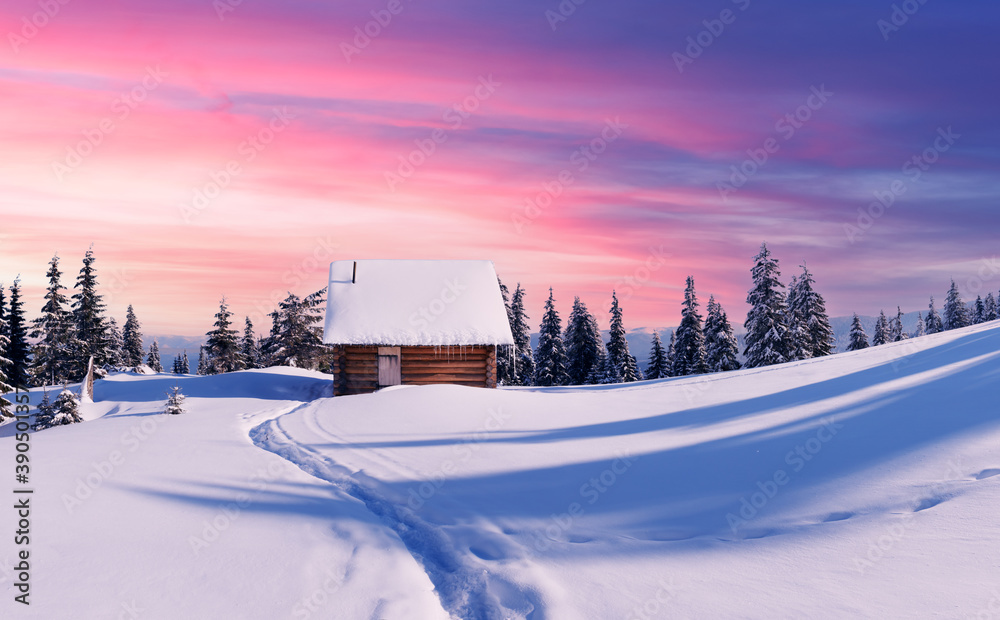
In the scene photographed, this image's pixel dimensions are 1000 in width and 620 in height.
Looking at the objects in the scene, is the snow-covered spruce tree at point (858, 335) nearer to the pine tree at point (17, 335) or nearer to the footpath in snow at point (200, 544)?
the footpath in snow at point (200, 544)

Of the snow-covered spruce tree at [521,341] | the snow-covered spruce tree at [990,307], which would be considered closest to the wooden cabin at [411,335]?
the snow-covered spruce tree at [521,341]

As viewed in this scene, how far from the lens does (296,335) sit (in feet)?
157

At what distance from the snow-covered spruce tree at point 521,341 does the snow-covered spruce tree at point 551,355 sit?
2.92 ft

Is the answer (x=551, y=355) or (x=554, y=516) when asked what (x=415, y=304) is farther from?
(x=551, y=355)

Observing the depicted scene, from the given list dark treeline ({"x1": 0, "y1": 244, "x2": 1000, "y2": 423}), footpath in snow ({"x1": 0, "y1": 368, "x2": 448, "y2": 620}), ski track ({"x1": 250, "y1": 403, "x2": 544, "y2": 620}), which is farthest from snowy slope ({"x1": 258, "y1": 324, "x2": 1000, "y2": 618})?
dark treeline ({"x1": 0, "y1": 244, "x2": 1000, "y2": 423})

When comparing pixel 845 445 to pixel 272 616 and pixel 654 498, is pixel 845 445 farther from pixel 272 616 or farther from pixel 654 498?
pixel 272 616

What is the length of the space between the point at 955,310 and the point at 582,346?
52014mm

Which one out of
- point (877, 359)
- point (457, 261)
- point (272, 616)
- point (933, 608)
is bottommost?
point (272, 616)

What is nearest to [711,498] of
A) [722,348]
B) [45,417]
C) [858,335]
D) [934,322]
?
[45,417]

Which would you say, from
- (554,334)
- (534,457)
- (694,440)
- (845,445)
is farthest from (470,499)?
(554,334)

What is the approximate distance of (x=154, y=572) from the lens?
6.18 m

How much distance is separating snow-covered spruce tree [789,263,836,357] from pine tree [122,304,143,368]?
2589 inches

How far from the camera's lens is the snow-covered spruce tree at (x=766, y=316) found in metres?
39.0

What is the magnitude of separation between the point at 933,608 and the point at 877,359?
726 inches
